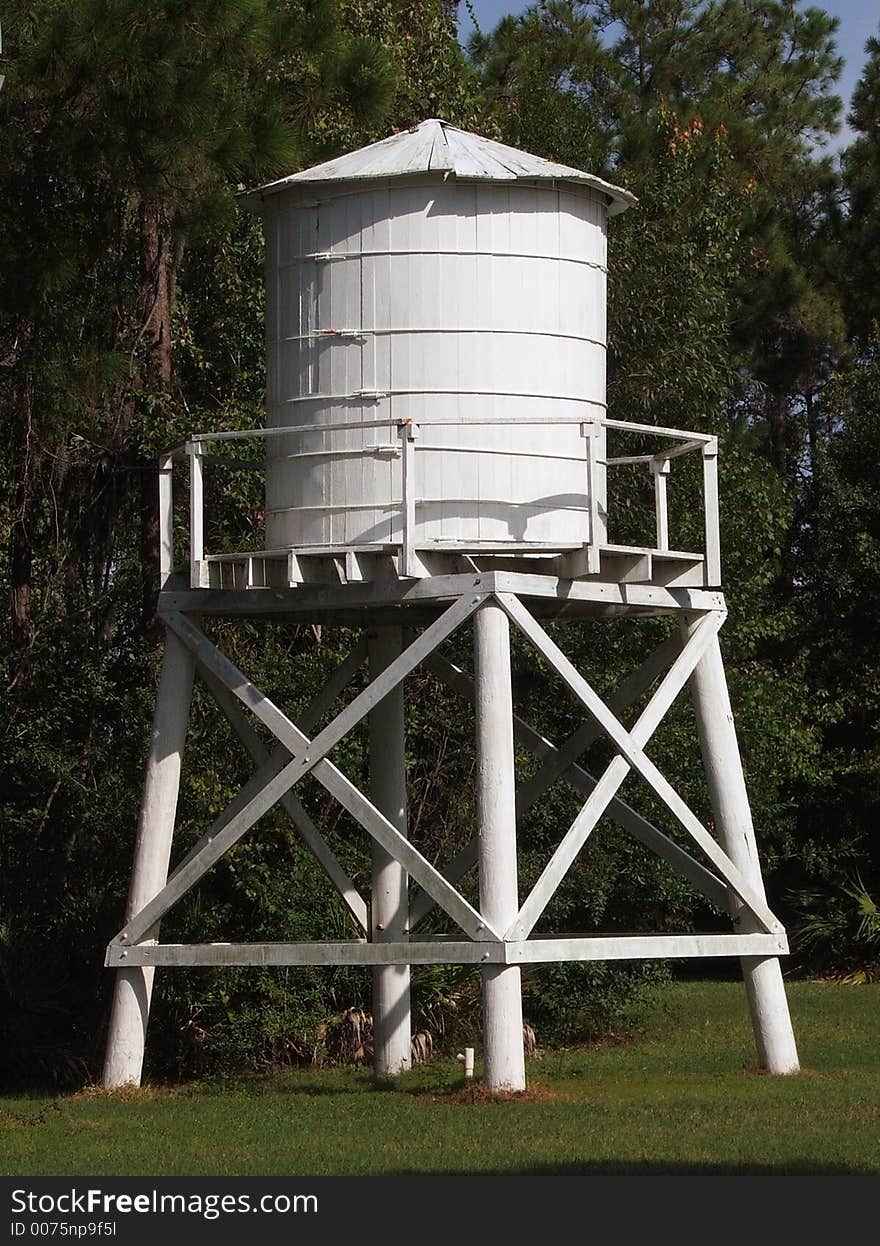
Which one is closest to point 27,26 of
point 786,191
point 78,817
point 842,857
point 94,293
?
point 94,293

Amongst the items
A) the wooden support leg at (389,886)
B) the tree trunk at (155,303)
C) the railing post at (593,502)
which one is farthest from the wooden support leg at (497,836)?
the tree trunk at (155,303)

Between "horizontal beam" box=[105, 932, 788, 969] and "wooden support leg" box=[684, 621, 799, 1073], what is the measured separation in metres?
0.29

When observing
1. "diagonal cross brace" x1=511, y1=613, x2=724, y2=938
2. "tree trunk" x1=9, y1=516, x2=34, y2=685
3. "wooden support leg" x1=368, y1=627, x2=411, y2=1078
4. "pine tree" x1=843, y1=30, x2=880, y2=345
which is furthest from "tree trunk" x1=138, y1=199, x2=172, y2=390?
"pine tree" x1=843, y1=30, x2=880, y2=345

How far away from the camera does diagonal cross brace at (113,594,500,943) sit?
14914 millimetres

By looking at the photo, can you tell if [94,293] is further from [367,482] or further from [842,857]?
[842,857]

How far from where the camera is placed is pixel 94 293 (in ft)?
67.3

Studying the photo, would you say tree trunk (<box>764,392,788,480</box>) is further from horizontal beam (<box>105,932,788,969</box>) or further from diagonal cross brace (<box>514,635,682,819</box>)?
horizontal beam (<box>105,932,788,969</box>)

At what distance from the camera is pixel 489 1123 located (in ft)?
44.8

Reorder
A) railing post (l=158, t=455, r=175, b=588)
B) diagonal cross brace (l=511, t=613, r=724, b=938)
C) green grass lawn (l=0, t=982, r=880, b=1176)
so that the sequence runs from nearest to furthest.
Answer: green grass lawn (l=0, t=982, r=880, b=1176)
diagonal cross brace (l=511, t=613, r=724, b=938)
railing post (l=158, t=455, r=175, b=588)

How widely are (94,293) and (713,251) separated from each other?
8.52 meters

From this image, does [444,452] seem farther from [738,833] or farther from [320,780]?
[738,833]

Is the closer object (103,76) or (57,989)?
(103,76)

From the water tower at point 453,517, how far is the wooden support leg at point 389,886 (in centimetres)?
124

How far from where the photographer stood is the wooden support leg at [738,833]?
1645cm
